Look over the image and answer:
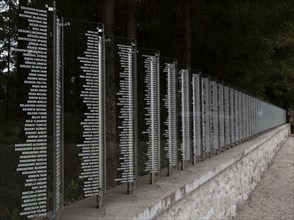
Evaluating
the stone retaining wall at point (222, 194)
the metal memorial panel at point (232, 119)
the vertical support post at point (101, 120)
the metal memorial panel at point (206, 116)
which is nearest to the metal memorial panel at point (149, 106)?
the stone retaining wall at point (222, 194)

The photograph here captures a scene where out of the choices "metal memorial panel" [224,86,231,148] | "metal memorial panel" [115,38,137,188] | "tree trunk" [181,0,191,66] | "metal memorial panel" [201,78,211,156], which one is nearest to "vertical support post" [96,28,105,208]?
"metal memorial panel" [115,38,137,188]

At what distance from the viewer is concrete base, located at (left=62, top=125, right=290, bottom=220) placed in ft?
12.9

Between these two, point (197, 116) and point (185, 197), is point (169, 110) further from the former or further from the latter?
point (197, 116)

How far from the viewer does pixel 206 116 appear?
8.41 m

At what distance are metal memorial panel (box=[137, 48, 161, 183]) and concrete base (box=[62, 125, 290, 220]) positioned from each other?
1.13 feet

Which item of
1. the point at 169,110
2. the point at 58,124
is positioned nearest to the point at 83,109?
the point at 58,124

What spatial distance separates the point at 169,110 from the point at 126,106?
56.7 inches

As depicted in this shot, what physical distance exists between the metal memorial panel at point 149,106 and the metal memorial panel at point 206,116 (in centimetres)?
273

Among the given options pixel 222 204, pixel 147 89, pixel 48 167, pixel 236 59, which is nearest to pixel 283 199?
pixel 222 204

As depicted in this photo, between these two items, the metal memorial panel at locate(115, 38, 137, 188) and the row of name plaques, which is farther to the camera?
the metal memorial panel at locate(115, 38, 137, 188)

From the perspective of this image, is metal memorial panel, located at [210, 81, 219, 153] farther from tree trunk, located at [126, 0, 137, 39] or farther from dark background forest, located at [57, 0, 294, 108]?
tree trunk, located at [126, 0, 137, 39]

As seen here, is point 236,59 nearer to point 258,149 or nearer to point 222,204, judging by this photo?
point 258,149

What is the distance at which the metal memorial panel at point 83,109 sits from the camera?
365cm

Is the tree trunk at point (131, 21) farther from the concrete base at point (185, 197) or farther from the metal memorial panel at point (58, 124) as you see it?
the metal memorial panel at point (58, 124)
